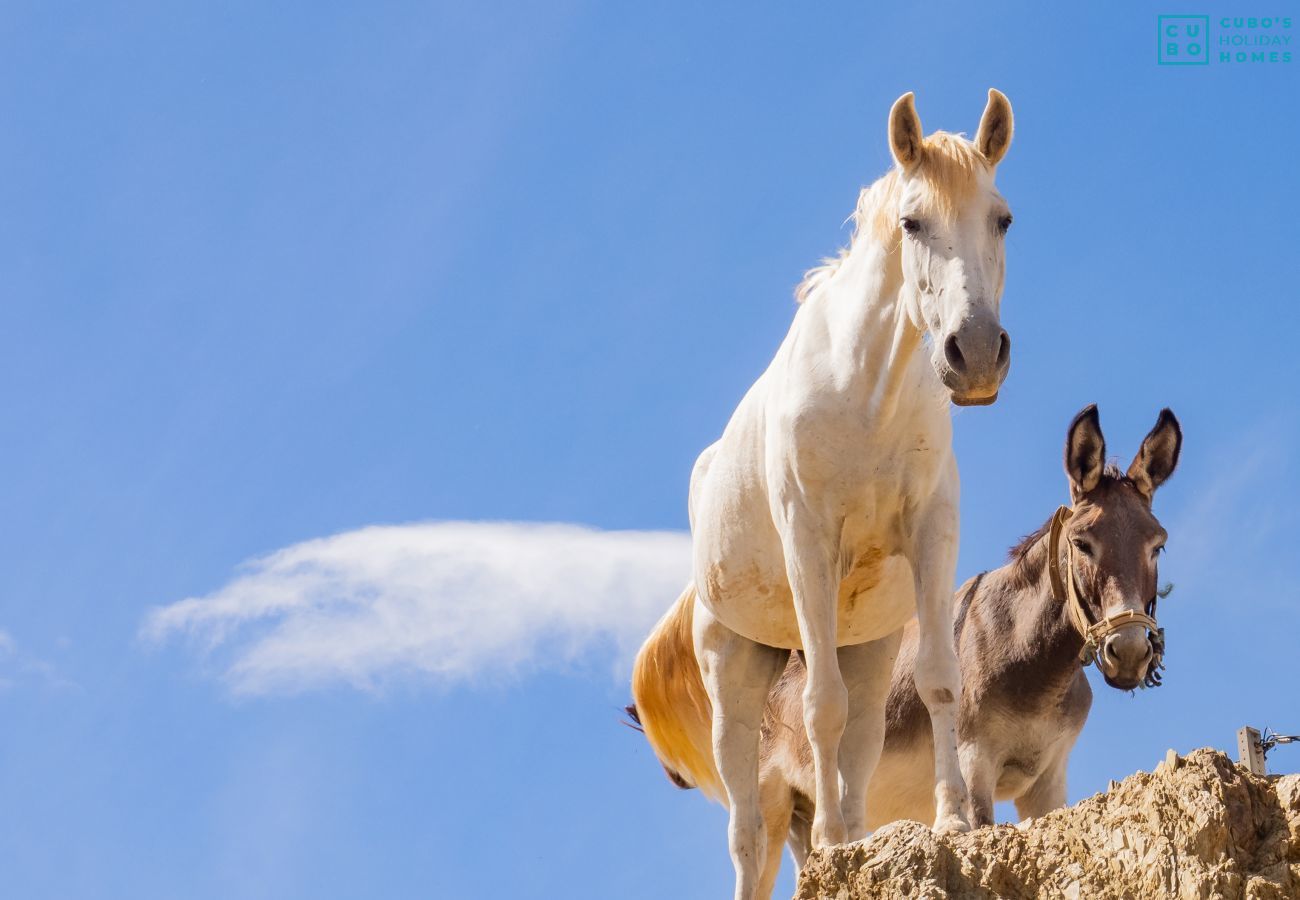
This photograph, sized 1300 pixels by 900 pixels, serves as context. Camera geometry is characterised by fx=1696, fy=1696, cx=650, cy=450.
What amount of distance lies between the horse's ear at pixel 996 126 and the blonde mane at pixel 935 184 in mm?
84

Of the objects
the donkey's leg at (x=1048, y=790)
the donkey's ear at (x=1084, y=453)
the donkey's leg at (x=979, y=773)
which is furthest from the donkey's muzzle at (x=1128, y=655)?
the donkey's leg at (x=1048, y=790)

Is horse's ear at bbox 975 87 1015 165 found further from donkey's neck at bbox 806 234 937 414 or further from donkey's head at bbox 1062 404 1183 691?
donkey's head at bbox 1062 404 1183 691

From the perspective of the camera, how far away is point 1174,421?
7.57 metres

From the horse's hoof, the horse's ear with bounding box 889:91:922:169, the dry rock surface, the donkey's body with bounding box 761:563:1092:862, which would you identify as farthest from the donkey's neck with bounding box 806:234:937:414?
the donkey's body with bounding box 761:563:1092:862

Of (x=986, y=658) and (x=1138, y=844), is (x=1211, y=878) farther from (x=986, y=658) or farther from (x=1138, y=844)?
(x=986, y=658)

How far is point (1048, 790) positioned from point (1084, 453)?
2.21 m

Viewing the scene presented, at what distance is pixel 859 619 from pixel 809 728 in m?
0.93

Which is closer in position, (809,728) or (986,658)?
(809,728)

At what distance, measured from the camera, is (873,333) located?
21.4 feet

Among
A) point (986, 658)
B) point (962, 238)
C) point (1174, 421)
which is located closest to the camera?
point (962, 238)

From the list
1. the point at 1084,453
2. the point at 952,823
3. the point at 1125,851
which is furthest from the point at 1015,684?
the point at 1125,851

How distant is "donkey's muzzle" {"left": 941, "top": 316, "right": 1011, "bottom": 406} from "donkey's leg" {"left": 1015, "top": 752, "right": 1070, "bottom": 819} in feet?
12.2

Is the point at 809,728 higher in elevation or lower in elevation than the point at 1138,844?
higher

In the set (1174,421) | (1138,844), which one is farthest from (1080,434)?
(1138,844)
